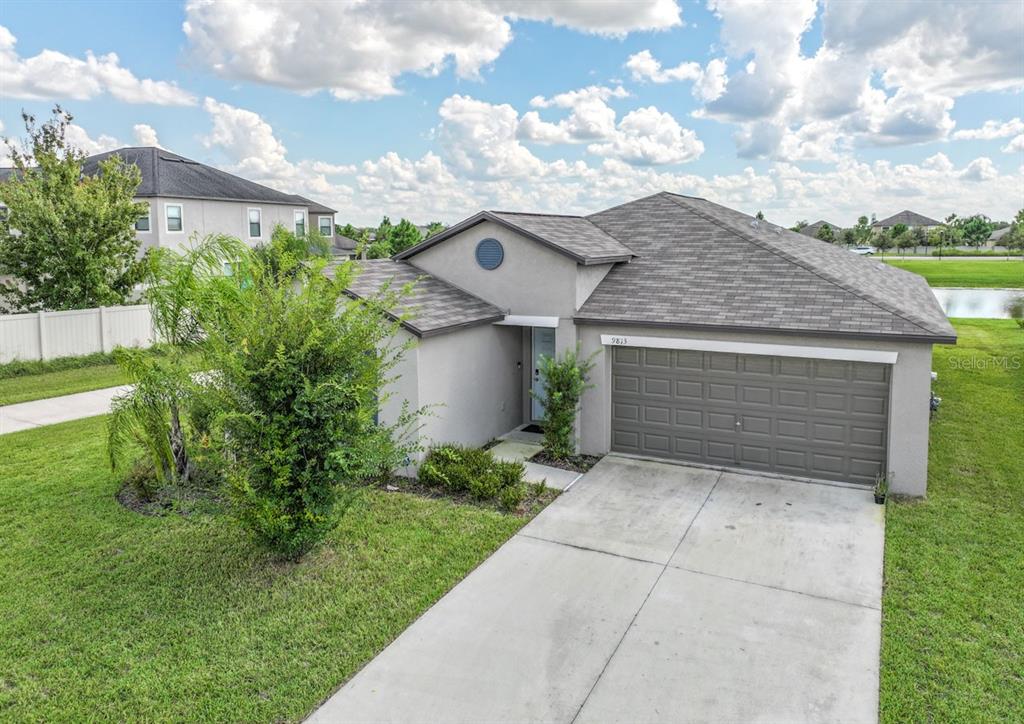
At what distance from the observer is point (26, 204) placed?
61.0ft

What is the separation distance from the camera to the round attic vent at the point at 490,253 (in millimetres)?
12477

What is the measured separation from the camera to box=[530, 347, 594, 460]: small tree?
11.5 metres

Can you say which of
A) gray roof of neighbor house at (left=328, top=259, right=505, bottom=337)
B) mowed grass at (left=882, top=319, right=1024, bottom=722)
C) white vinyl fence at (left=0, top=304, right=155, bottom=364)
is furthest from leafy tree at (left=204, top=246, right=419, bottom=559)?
white vinyl fence at (left=0, top=304, right=155, bottom=364)

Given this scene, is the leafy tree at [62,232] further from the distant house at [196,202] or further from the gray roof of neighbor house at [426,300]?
the gray roof of neighbor house at [426,300]

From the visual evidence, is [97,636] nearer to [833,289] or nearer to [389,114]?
[833,289]

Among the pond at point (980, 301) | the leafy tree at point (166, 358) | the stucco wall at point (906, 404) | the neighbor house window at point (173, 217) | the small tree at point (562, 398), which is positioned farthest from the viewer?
the pond at point (980, 301)

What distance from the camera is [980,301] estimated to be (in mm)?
38594

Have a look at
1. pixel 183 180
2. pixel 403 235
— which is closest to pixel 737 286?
pixel 183 180

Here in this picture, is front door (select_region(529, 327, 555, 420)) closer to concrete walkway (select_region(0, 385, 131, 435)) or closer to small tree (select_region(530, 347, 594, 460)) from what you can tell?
small tree (select_region(530, 347, 594, 460))

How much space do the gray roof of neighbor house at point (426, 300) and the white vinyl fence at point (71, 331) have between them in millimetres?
9672

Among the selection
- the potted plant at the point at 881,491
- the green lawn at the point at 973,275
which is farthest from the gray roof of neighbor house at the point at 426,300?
the green lawn at the point at 973,275

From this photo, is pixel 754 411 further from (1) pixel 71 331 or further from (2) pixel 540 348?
(1) pixel 71 331

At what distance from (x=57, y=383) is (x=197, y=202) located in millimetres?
17781

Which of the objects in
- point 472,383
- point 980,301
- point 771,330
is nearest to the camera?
point 771,330
